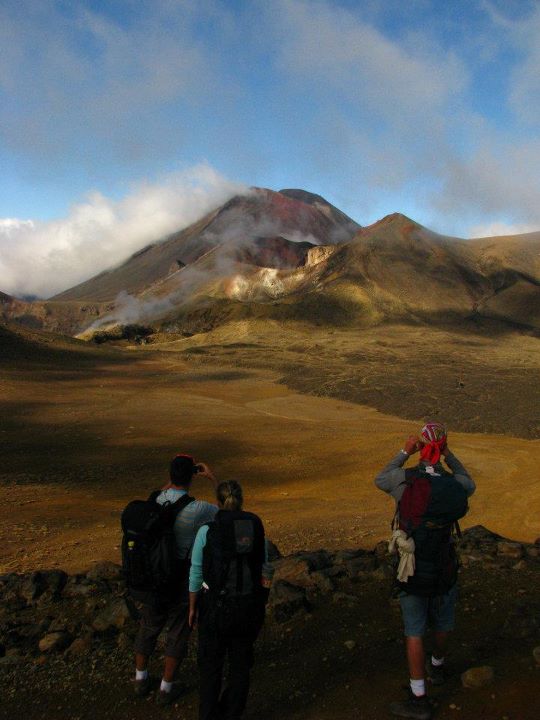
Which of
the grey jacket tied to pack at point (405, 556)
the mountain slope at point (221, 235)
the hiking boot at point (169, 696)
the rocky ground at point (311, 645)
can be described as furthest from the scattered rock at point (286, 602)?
the mountain slope at point (221, 235)

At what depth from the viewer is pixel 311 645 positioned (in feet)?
14.5

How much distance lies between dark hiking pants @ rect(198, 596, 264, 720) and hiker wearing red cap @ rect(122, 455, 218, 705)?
432 millimetres

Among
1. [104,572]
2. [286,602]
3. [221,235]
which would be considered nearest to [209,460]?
[104,572]

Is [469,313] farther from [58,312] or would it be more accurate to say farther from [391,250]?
[58,312]

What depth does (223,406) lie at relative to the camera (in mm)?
23359

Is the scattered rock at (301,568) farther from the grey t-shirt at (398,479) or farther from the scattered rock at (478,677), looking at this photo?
the grey t-shirt at (398,479)

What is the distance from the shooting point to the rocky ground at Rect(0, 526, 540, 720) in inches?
142

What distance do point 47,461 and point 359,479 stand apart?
7.06 metres

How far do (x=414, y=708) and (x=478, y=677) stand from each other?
1.66 feet

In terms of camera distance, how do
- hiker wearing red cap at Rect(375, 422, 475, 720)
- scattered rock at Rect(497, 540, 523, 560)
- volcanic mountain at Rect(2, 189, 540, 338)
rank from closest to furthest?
hiker wearing red cap at Rect(375, 422, 475, 720) < scattered rock at Rect(497, 540, 523, 560) < volcanic mountain at Rect(2, 189, 540, 338)

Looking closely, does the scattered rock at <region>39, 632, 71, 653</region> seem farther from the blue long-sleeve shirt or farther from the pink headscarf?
the pink headscarf

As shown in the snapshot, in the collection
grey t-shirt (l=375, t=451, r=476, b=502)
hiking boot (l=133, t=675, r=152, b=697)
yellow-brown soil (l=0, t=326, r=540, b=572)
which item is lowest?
yellow-brown soil (l=0, t=326, r=540, b=572)

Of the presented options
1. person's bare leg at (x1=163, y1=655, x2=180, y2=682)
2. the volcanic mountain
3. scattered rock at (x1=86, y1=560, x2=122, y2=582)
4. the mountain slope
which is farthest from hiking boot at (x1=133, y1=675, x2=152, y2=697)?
the mountain slope

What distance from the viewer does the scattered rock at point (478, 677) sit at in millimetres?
3559
